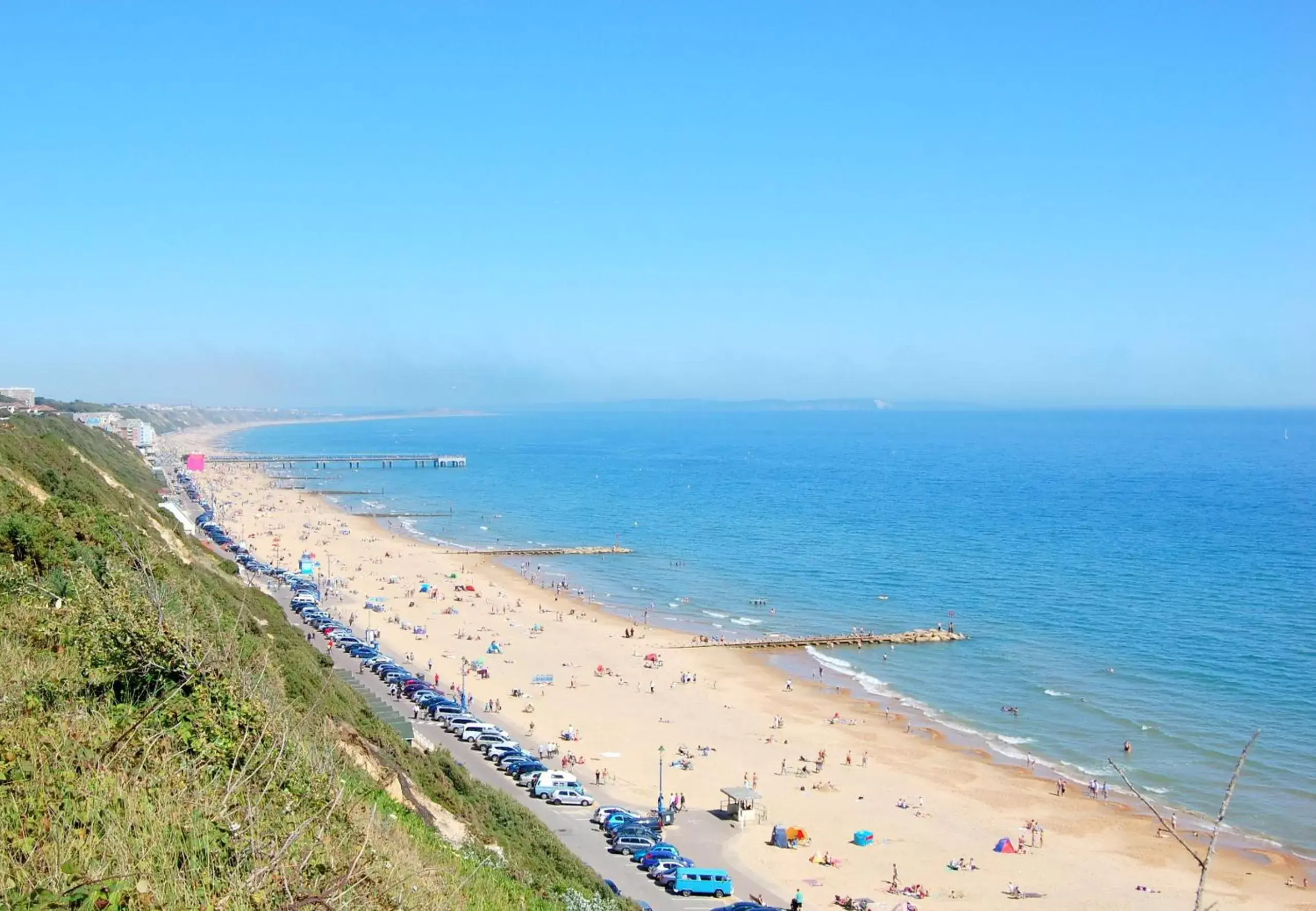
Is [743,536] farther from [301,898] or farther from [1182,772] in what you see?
[301,898]

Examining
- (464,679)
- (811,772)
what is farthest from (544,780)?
(464,679)

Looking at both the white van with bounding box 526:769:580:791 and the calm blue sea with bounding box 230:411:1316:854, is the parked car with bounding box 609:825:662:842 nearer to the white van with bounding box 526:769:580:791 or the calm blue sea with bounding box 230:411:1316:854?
the white van with bounding box 526:769:580:791

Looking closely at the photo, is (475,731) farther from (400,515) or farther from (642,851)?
(400,515)

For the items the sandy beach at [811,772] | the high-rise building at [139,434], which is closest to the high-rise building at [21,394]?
the high-rise building at [139,434]

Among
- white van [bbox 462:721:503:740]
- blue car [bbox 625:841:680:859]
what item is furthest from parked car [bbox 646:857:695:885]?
white van [bbox 462:721:503:740]

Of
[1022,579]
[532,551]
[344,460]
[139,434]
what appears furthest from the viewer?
[344,460]

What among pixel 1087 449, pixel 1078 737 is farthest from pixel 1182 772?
pixel 1087 449

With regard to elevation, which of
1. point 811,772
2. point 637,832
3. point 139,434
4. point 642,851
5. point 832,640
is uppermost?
point 139,434

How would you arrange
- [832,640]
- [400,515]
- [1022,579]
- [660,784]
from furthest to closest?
[400,515] → [1022,579] → [832,640] → [660,784]
